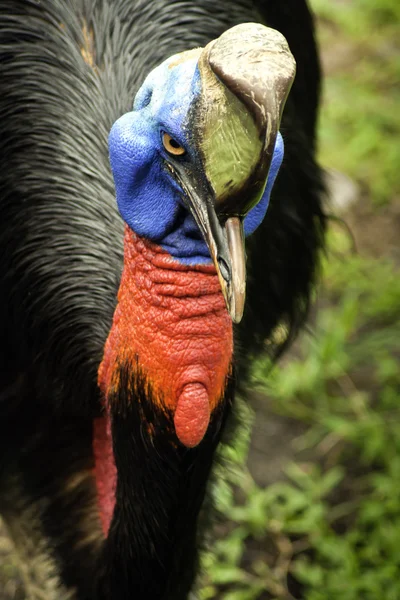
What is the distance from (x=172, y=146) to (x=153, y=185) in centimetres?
9

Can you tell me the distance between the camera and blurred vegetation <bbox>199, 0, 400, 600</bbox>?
8.75 ft

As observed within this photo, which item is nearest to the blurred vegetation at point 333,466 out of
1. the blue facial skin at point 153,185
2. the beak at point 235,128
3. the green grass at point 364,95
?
the green grass at point 364,95

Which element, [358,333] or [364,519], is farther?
[358,333]

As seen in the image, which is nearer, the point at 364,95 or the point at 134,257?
the point at 134,257

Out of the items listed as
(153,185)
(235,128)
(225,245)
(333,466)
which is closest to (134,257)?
(153,185)

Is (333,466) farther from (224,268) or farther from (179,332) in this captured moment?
(224,268)

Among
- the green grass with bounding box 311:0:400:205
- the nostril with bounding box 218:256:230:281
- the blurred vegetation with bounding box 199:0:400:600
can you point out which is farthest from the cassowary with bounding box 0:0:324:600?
the green grass with bounding box 311:0:400:205

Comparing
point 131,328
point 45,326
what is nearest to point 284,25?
point 45,326

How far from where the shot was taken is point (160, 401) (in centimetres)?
153

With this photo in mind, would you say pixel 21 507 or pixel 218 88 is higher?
pixel 218 88

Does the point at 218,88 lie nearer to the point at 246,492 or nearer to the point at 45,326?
the point at 45,326

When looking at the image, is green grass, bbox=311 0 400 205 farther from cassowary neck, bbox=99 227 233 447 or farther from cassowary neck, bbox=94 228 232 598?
cassowary neck, bbox=99 227 233 447

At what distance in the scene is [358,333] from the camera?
3447 mm

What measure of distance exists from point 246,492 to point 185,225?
1637 mm
